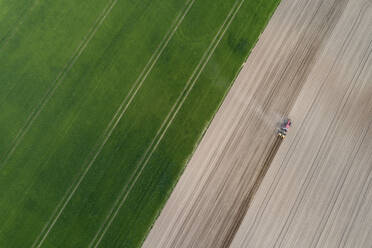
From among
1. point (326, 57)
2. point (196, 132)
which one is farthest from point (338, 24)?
point (196, 132)

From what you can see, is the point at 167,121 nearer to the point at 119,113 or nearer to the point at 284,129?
the point at 119,113

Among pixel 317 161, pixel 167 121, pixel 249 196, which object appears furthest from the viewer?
pixel 167 121

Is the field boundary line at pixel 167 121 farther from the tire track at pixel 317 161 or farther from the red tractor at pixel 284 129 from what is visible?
the tire track at pixel 317 161

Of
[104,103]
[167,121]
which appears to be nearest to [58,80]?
[104,103]

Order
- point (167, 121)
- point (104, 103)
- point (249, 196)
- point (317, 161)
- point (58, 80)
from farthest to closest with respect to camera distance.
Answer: point (58, 80) < point (104, 103) < point (167, 121) < point (317, 161) < point (249, 196)

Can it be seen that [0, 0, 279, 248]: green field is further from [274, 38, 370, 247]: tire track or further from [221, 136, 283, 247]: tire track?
[274, 38, 370, 247]: tire track

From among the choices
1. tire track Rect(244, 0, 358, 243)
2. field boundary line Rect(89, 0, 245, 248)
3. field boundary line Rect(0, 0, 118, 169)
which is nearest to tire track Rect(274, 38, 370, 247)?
tire track Rect(244, 0, 358, 243)
